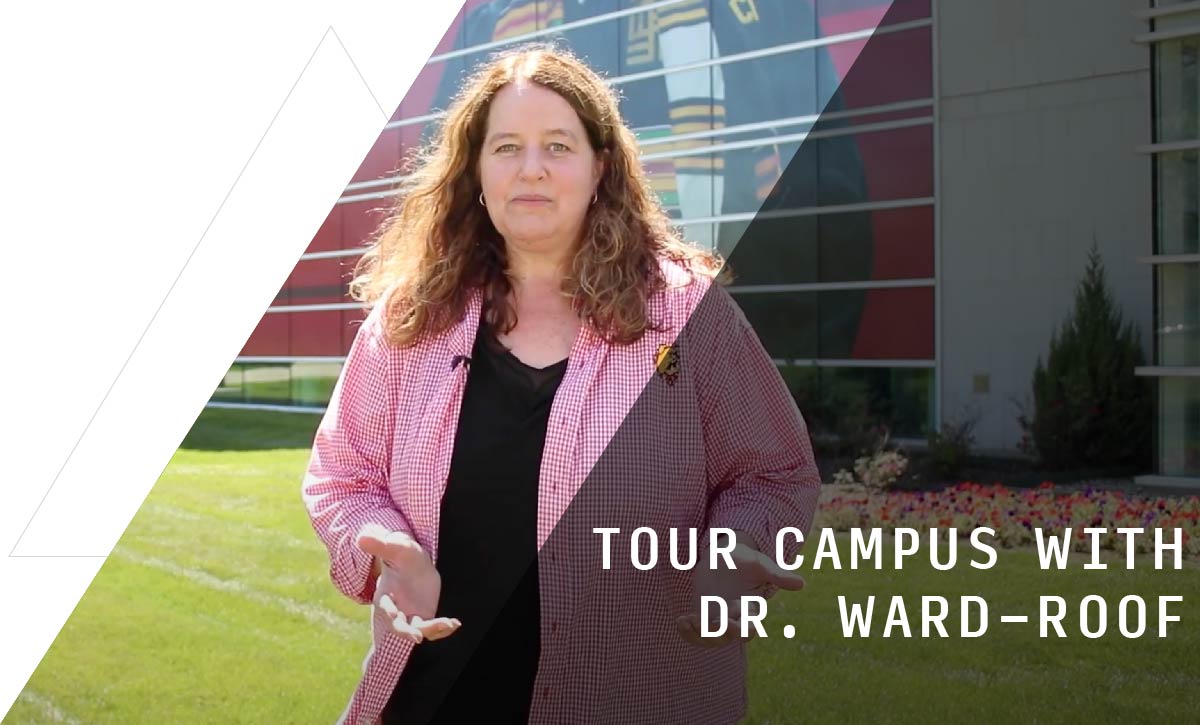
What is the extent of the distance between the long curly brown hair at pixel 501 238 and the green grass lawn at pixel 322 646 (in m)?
1.36

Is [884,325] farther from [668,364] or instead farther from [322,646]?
[668,364]

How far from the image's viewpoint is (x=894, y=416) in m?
3.78

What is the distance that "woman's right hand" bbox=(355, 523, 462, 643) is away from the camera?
1.11 meters

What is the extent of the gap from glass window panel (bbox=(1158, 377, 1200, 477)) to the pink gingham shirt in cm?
213

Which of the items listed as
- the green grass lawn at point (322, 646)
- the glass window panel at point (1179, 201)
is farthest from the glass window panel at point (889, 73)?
the green grass lawn at point (322, 646)

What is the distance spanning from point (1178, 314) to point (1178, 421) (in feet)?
0.84

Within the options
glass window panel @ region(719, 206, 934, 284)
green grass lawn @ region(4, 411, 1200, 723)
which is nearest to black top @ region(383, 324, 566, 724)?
green grass lawn @ region(4, 411, 1200, 723)

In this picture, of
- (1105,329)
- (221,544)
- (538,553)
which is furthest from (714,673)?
(221,544)

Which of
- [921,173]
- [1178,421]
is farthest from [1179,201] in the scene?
[921,173]

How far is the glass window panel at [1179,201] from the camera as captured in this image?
9.60 feet

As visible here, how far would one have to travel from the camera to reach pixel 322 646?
3738mm

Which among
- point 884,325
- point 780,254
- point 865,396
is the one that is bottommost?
point 865,396

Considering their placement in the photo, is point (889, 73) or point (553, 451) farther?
point (889, 73)

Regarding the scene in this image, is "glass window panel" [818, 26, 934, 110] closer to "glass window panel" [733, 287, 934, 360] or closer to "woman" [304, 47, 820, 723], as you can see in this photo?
"glass window panel" [733, 287, 934, 360]
